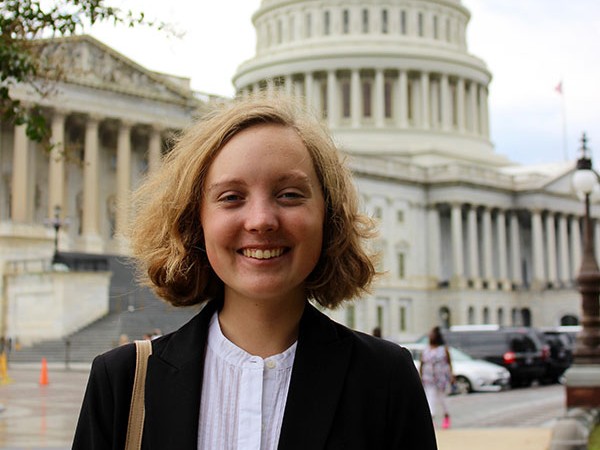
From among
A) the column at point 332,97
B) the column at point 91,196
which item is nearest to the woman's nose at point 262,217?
the column at point 91,196

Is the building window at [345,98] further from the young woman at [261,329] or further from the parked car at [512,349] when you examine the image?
the young woman at [261,329]

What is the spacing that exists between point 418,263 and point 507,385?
208 feet

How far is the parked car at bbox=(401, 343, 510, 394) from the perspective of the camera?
34.4 m

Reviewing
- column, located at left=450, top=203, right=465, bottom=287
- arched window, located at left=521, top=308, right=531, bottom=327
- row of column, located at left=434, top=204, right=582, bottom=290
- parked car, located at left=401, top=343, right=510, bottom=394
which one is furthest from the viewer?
arched window, located at left=521, top=308, right=531, bottom=327

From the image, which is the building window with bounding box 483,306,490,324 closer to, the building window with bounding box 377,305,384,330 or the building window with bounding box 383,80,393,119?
the building window with bounding box 377,305,384,330

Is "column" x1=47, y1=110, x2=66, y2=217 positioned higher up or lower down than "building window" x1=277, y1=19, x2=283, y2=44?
lower down

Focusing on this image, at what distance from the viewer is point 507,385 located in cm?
3634

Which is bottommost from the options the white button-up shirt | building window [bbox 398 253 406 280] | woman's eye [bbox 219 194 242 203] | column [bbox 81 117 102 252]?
the white button-up shirt

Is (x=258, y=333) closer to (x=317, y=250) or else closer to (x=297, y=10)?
(x=317, y=250)

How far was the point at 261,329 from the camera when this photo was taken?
3359mm

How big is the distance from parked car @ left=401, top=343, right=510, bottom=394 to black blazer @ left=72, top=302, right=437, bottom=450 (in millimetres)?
30848

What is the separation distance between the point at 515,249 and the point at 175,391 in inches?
4227

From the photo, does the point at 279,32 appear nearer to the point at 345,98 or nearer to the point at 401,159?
the point at 345,98

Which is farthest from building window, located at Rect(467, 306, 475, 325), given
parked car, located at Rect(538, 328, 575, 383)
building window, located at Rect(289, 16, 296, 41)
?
parked car, located at Rect(538, 328, 575, 383)
